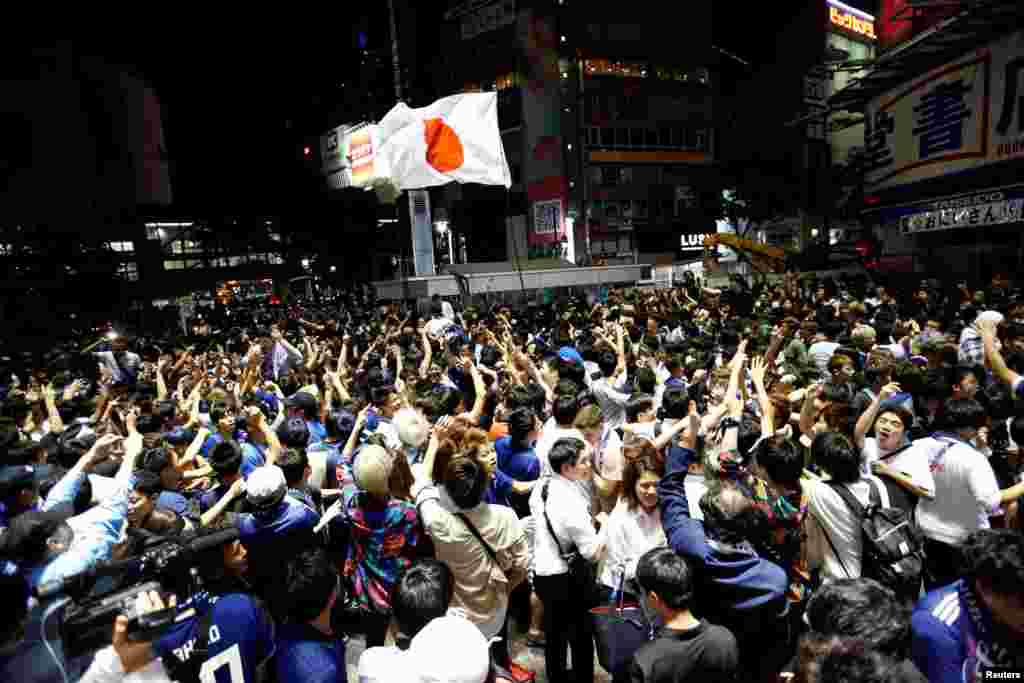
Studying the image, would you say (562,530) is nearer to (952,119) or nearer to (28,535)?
Answer: (28,535)

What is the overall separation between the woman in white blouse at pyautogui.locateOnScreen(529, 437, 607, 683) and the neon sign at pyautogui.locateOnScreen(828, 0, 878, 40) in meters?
51.9

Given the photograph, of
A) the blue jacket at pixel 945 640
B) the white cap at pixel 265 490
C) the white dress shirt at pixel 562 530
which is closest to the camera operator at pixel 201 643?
the white cap at pixel 265 490

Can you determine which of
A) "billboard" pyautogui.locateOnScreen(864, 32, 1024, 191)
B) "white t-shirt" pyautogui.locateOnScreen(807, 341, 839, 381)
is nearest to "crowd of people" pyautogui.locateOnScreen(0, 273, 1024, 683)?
"white t-shirt" pyautogui.locateOnScreen(807, 341, 839, 381)

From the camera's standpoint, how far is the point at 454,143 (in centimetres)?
998

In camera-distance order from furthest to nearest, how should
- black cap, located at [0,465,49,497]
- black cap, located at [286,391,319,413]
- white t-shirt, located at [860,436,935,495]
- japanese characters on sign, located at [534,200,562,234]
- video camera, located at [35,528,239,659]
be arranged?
japanese characters on sign, located at [534,200,562,234], black cap, located at [286,391,319,413], black cap, located at [0,465,49,497], white t-shirt, located at [860,436,935,495], video camera, located at [35,528,239,659]

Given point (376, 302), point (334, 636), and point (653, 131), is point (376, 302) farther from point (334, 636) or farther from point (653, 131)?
point (653, 131)

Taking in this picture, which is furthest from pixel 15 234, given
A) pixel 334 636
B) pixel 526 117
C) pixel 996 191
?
pixel 996 191

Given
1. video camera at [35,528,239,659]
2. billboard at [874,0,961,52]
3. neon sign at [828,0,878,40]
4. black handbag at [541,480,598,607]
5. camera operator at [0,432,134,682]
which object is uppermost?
neon sign at [828,0,878,40]

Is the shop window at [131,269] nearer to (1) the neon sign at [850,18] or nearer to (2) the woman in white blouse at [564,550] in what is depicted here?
(2) the woman in white blouse at [564,550]

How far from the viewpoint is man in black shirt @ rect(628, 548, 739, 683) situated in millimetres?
1908

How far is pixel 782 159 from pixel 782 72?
10.4 meters

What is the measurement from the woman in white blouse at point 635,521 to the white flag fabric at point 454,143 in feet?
24.8

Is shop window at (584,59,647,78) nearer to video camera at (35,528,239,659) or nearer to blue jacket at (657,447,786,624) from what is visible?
blue jacket at (657,447,786,624)

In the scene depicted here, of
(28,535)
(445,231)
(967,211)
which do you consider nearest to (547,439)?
(28,535)
